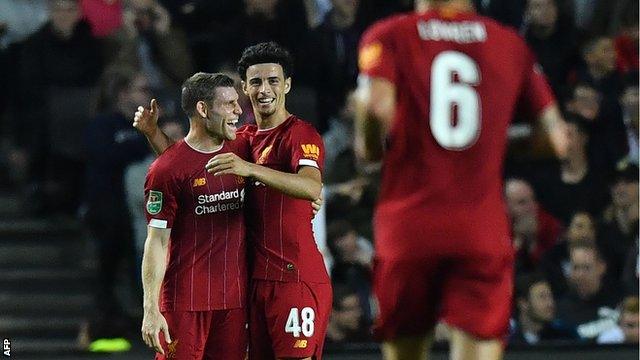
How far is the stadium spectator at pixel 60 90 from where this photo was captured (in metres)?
10.5

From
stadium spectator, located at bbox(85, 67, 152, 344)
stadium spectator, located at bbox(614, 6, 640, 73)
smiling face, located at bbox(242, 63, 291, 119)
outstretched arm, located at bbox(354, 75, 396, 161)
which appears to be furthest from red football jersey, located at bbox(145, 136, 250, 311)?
stadium spectator, located at bbox(614, 6, 640, 73)

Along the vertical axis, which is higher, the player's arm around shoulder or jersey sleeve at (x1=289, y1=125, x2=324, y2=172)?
jersey sleeve at (x1=289, y1=125, x2=324, y2=172)

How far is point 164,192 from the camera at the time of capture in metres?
6.42

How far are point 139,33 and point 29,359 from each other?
245 centimetres

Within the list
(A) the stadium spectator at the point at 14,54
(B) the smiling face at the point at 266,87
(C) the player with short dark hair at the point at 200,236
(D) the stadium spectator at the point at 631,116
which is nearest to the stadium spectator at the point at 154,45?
(A) the stadium spectator at the point at 14,54

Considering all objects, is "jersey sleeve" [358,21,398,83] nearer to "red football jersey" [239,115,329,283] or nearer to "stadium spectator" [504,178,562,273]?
"red football jersey" [239,115,329,283]

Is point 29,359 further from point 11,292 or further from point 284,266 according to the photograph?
point 284,266

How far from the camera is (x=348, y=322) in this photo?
989 centimetres

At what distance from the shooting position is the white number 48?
6.51m

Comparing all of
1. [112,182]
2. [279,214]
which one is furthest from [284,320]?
[112,182]

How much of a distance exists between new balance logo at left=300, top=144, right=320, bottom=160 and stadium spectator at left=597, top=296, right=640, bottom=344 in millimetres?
4155

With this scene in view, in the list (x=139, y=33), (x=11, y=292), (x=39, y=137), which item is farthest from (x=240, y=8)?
(x=11, y=292)

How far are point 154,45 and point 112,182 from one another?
43.2 inches

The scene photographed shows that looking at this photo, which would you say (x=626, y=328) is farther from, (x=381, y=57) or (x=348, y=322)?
(x=381, y=57)
